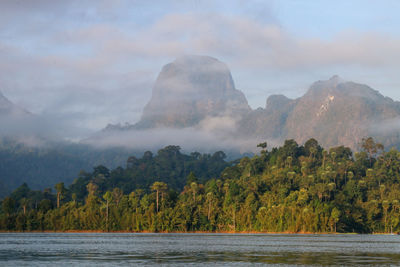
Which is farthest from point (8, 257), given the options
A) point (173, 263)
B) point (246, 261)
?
point (246, 261)

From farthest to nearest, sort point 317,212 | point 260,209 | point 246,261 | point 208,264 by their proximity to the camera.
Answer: point 260,209, point 317,212, point 246,261, point 208,264

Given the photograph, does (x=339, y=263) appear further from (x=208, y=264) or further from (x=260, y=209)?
(x=260, y=209)

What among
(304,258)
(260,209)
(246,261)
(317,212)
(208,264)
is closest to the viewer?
(208,264)

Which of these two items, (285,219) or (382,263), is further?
(285,219)

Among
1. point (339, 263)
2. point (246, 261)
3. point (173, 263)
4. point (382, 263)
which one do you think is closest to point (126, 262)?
point (173, 263)

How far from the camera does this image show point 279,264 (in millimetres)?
64312

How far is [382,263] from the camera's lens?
2596 inches

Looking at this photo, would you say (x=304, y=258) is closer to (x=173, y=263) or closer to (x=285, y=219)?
(x=173, y=263)

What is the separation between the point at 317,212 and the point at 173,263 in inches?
5027

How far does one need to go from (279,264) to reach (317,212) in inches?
4928

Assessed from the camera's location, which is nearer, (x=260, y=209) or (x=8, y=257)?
(x=8, y=257)

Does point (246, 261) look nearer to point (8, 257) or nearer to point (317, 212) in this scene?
point (8, 257)

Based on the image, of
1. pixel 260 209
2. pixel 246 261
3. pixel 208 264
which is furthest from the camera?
pixel 260 209

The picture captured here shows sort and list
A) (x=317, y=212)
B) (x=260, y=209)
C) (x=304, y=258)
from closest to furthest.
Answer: (x=304, y=258) → (x=317, y=212) → (x=260, y=209)
